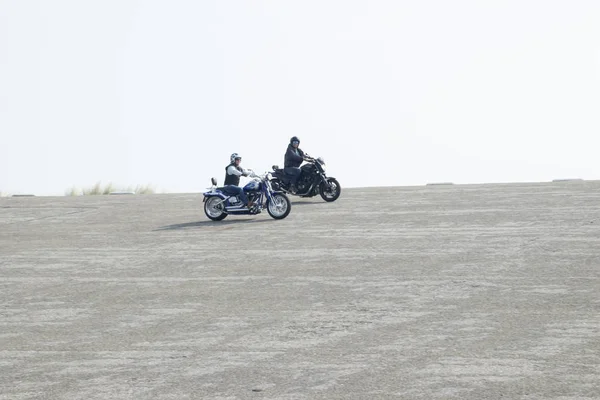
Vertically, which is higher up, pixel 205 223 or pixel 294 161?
pixel 294 161

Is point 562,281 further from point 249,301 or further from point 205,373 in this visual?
point 205,373

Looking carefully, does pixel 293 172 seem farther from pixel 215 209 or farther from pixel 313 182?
pixel 215 209

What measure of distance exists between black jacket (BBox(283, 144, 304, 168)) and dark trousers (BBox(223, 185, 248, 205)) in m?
4.33

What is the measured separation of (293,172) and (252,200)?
420cm

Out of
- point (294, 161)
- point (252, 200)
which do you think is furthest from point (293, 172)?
point (252, 200)

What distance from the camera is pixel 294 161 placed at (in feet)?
98.3

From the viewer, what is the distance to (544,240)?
20078 mm

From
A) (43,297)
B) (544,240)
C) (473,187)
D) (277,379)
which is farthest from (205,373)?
(473,187)

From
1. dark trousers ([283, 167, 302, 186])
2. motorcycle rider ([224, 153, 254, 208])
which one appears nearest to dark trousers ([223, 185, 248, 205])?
motorcycle rider ([224, 153, 254, 208])

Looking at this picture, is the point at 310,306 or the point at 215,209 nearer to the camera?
the point at 310,306

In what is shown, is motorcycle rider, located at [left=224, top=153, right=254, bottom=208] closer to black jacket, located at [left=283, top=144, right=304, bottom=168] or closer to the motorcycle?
the motorcycle

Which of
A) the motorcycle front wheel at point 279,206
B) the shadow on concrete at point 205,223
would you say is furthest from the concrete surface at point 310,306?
the motorcycle front wheel at point 279,206

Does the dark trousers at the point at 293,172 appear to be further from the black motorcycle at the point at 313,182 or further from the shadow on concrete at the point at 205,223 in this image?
the shadow on concrete at the point at 205,223

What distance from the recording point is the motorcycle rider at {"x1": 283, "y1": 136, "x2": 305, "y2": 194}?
98.1 ft
